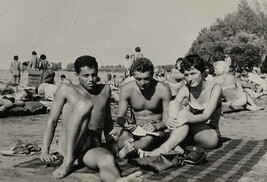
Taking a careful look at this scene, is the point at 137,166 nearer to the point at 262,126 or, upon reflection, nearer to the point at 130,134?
the point at 130,134

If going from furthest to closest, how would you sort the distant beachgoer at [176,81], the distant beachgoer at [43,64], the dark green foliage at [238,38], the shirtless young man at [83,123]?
the dark green foliage at [238,38] < the distant beachgoer at [43,64] < the distant beachgoer at [176,81] < the shirtless young man at [83,123]

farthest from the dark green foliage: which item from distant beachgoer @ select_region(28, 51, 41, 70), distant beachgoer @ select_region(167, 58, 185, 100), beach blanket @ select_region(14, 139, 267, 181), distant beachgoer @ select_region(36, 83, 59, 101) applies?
beach blanket @ select_region(14, 139, 267, 181)

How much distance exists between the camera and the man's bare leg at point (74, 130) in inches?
153

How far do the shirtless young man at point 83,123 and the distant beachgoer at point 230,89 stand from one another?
782 centimetres

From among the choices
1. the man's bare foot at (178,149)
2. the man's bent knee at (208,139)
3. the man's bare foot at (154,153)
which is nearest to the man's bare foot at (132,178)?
the man's bare foot at (154,153)

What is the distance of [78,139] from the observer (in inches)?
156

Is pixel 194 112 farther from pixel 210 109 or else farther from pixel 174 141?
pixel 174 141

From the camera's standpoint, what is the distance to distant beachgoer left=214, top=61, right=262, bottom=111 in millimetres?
11945

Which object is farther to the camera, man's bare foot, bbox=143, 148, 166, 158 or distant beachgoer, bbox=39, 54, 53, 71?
distant beachgoer, bbox=39, 54, 53, 71

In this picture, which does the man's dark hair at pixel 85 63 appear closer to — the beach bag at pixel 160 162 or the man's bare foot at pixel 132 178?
the beach bag at pixel 160 162

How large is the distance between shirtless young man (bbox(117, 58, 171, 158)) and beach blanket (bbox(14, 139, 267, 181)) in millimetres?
355

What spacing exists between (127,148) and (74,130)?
3.04ft

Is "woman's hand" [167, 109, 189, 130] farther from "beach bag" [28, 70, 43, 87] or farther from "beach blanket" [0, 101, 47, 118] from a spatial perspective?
"beach bag" [28, 70, 43, 87]

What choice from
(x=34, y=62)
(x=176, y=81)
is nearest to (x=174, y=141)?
(x=176, y=81)
